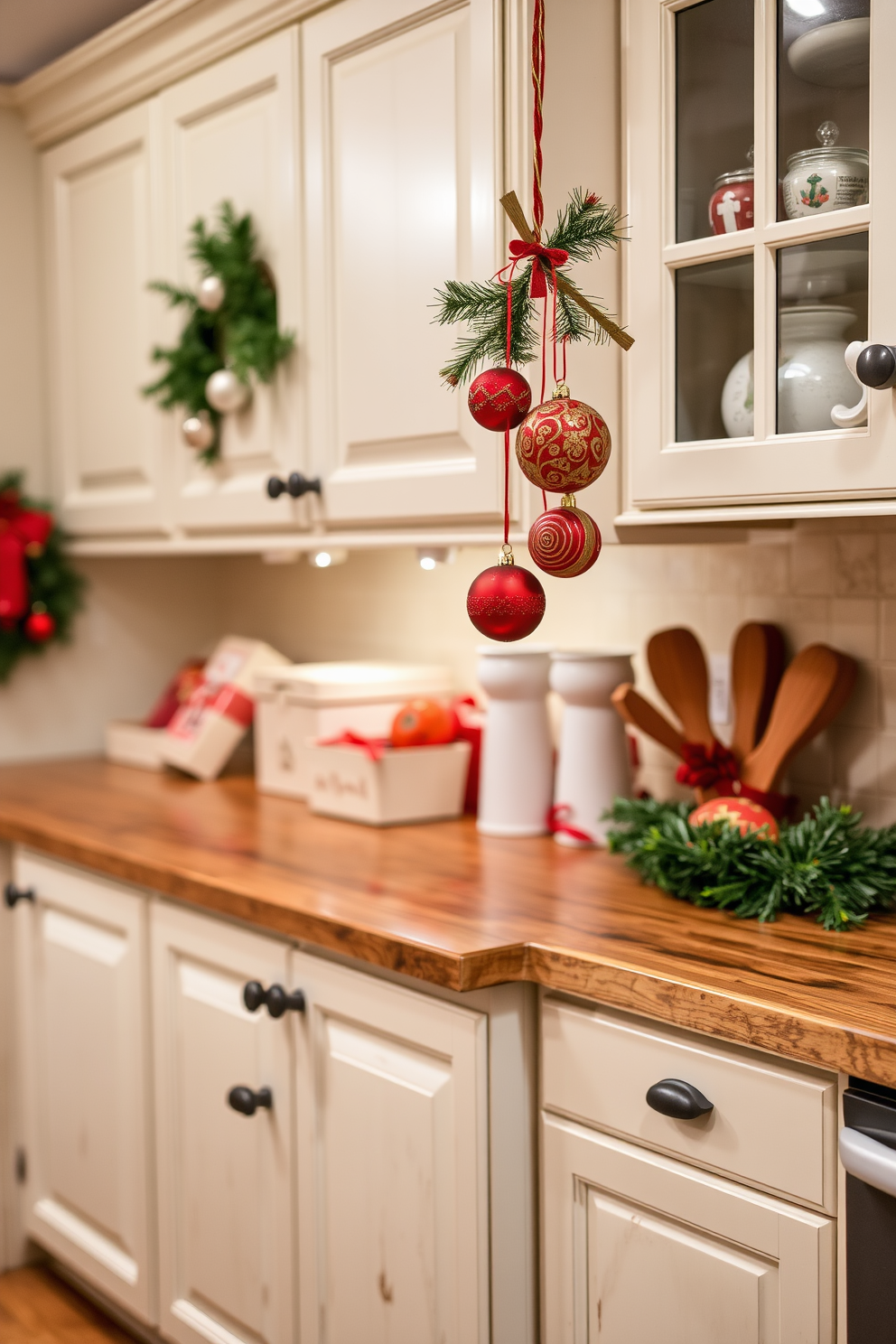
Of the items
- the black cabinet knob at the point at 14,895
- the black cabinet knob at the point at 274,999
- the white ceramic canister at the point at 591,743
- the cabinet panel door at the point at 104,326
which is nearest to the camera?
the black cabinet knob at the point at 274,999

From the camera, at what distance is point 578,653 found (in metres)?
1.93

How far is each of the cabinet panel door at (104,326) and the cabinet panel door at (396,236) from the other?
21.0 inches

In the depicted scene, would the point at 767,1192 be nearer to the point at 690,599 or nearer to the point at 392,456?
the point at 690,599

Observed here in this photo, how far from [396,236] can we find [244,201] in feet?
1.41

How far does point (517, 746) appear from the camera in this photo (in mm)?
2010

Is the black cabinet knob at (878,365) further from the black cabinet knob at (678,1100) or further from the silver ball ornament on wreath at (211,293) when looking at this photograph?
the silver ball ornament on wreath at (211,293)

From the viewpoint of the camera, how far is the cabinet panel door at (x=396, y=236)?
1.72 m

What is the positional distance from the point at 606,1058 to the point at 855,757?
24.3 inches

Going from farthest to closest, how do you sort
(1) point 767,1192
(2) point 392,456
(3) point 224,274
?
(3) point 224,274 → (2) point 392,456 → (1) point 767,1192

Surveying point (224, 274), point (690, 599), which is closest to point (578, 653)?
point (690, 599)

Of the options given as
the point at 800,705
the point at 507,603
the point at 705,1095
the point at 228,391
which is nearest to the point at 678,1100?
the point at 705,1095

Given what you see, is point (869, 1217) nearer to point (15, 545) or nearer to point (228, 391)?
point (228, 391)

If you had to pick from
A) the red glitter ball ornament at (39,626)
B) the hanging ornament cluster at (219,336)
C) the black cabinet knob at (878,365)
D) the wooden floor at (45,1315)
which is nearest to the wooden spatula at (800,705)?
the black cabinet knob at (878,365)

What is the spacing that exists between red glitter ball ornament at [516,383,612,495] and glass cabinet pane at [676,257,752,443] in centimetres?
24
